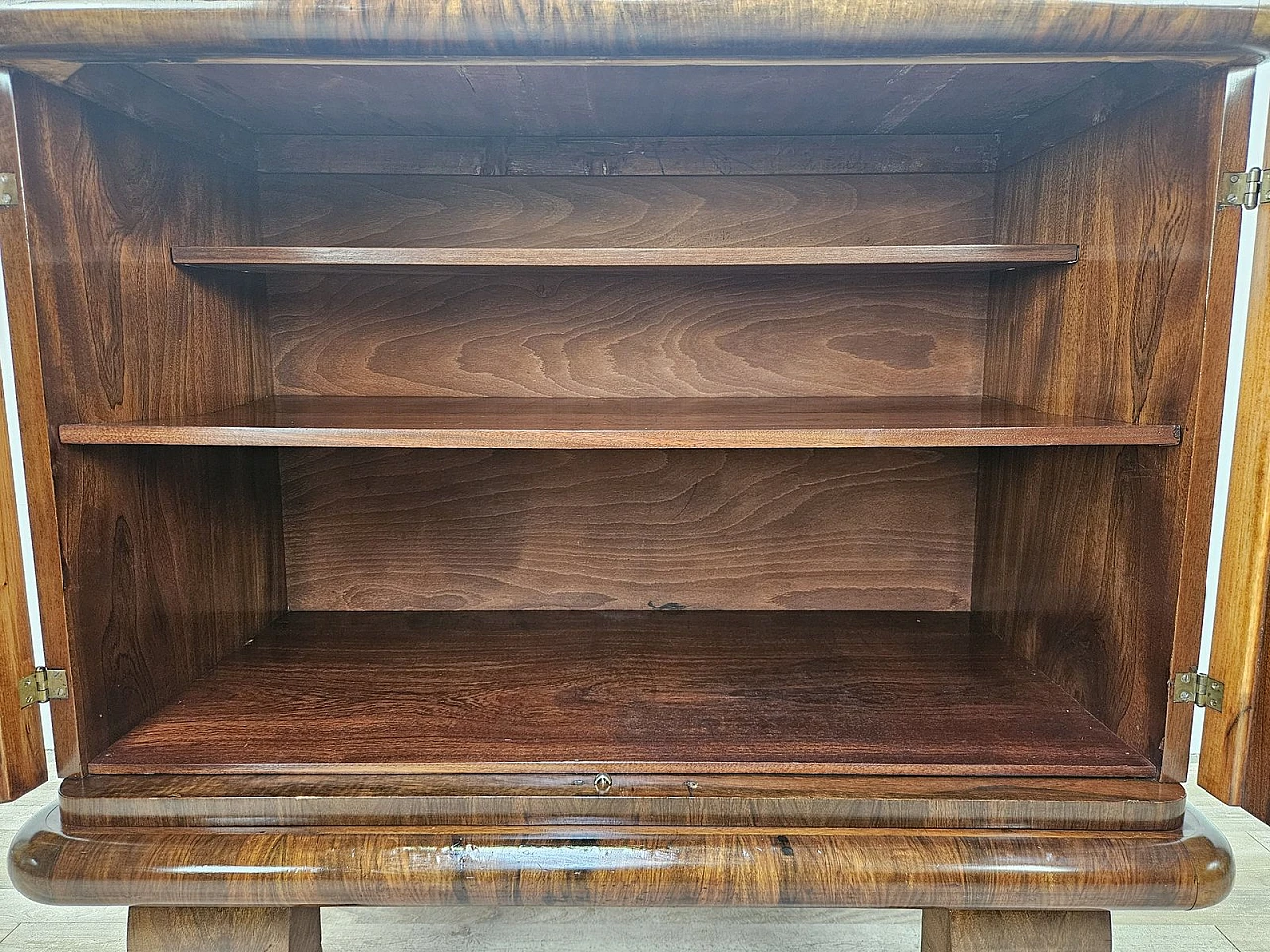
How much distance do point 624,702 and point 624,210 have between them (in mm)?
765

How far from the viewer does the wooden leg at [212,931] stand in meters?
0.99

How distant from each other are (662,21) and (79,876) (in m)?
1.09

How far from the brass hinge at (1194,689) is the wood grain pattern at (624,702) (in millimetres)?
91

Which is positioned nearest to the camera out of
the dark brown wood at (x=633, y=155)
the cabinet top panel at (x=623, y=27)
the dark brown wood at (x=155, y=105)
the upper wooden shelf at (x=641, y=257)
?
the cabinet top panel at (x=623, y=27)

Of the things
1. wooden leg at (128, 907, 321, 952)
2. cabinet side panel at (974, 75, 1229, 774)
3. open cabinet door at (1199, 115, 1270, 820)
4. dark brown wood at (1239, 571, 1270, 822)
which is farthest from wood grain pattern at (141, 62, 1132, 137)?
wooden leg at (128, 907, 321, 952)

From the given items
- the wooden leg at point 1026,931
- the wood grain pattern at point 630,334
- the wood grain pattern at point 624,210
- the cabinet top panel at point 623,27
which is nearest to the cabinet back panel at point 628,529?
the wood grain pattern at point 630,334

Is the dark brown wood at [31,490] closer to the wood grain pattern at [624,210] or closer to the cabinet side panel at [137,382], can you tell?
the cabinet side panel at [137,382]

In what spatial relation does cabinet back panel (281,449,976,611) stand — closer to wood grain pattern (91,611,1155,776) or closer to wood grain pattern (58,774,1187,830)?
wood grain pattern (91,611,1155,776)

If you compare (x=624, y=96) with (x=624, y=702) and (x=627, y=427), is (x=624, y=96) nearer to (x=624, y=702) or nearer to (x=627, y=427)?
(x=627, y=427)

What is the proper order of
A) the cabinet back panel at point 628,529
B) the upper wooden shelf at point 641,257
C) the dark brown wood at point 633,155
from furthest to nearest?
1. the cabinet back panel at point 628,529
2. the dark brown wood at point 633,155
3. the upper wooden shelf at point 641,257

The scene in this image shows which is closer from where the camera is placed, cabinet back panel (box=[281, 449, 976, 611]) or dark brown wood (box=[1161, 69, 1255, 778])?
dark brown wood (box=[1161, 69, 1255, 778])

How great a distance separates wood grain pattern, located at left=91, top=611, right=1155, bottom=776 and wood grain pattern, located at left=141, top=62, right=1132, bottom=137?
30.2 inches

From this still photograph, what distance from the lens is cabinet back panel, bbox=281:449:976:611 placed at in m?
1.44

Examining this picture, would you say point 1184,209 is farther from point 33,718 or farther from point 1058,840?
point 33,718
